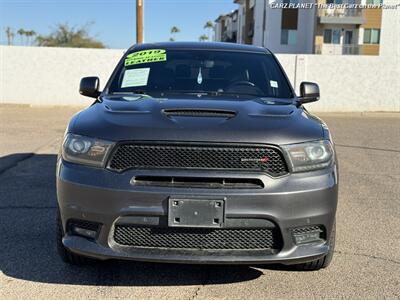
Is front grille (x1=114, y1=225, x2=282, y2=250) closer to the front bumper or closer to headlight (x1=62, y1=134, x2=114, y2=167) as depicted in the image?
the front bumper

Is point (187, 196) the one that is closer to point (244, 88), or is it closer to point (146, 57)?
point (244, 88)

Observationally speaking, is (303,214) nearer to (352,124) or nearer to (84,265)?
(84,265)

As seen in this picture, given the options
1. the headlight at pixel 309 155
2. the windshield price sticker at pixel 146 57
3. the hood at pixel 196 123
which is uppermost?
the windshield price sticker at pixel 146 57

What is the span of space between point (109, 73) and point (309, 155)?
1529 centimetres

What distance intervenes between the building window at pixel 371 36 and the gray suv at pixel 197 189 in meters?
44.4

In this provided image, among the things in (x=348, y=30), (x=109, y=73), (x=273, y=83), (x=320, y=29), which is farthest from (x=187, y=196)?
(x=348, y=30)

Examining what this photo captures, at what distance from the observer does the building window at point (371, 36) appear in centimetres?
4453

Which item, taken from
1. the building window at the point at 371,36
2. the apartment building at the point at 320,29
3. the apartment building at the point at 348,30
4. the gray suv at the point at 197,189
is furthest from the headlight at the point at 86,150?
the building window at the point at 371,36

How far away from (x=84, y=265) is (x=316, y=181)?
5.93ft

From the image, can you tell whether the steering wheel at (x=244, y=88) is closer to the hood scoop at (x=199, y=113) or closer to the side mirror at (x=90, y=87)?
the hood scoop at (x=199, y=113)

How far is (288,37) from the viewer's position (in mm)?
46375

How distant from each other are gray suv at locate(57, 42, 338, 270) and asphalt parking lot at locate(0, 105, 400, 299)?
398 mm

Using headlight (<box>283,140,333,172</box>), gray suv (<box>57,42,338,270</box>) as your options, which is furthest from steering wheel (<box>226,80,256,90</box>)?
headlight (<box>283,140,333,172</box>)

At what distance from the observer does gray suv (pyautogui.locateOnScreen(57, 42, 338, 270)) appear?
3197 mm
